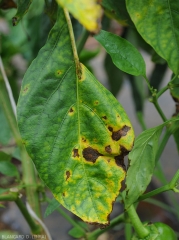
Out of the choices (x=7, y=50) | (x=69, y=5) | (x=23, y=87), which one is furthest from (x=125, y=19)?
(x=7, y=50)

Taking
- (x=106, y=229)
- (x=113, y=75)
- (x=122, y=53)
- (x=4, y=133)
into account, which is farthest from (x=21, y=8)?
(x=113, y=75)

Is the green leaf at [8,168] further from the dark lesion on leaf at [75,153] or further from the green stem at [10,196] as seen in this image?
the dark lesion on leaf at [75,153]

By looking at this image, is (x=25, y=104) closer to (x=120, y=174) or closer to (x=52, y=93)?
(x=52, y=93)

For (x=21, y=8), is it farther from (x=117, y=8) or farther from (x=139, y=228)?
(x=139, y=228)

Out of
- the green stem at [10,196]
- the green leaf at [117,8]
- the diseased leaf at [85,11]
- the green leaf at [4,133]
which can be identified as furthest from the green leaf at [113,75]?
the diseased leaf at [85,11]

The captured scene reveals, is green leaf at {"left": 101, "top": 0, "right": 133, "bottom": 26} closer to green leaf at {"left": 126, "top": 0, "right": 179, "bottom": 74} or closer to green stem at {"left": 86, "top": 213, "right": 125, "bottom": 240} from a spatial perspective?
green leaf at {"left": 126, "top": 0, "right": 179, "bottom": 74}

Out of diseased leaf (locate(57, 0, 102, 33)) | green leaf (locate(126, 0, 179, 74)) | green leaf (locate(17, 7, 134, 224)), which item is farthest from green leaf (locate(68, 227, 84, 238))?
diseased leaf (locate(57, 0, 102, 33))
